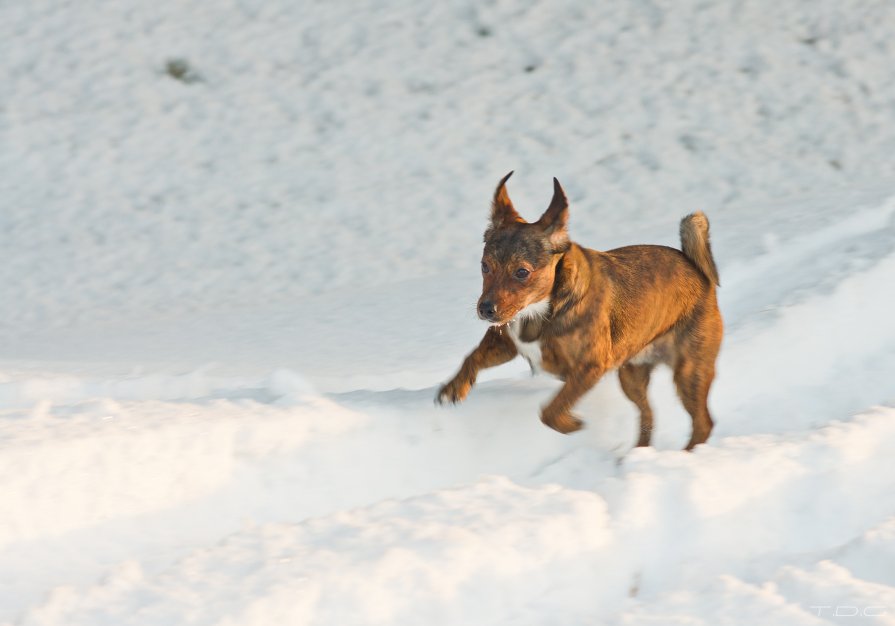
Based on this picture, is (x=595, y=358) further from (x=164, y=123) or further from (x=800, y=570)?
(x=164, y=123)

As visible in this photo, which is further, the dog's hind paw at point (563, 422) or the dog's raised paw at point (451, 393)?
the dog's raised paw at point (451, 393)

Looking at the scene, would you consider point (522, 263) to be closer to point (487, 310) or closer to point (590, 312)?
point (487, 310)

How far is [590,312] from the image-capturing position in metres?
3.64

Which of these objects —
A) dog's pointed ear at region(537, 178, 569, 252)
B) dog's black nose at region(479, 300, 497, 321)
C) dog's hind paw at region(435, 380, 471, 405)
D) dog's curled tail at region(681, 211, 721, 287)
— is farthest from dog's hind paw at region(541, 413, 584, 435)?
dog's curled tail at region(681, 211, 721, 287)

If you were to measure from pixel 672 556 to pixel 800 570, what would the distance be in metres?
0.35

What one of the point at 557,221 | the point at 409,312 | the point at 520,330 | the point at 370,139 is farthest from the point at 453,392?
the point at 370,139

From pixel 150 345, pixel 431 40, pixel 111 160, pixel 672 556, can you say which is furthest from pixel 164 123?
pixel 672 556

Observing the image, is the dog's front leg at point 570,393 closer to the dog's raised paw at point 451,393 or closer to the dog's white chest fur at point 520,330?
the dog's white chest fur at point 520,330

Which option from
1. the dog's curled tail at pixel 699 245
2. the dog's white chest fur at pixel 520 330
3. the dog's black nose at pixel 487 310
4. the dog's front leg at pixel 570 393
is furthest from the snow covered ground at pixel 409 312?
the dog's curled tail at pixel 699 245

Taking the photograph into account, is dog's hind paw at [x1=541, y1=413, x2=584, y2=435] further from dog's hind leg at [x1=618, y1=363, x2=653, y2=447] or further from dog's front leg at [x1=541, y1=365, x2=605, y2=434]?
dog's hind leg at [x1=618, y1=363, x2=653, y2=447]

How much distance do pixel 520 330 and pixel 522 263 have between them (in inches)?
10.9

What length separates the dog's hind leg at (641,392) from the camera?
13.5 ft

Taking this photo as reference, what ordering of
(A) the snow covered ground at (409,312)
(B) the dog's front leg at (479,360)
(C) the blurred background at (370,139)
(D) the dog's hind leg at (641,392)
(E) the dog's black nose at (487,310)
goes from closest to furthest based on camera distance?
(A) the snow covered ground at (409,312) < (E) the dog's black nose at (487,310) < (B) the dog's front leg at (479,360) < (D) the dog's hind leg at (641,392) < (C) the blurred background at (370,139)

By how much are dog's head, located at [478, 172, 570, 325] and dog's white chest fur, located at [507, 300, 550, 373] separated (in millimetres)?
29
